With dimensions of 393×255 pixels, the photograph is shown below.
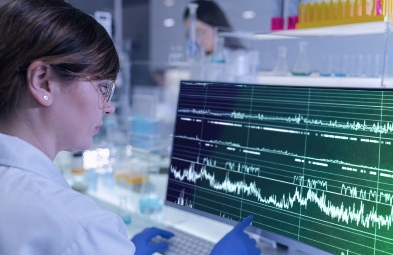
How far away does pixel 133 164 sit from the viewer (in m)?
1.76

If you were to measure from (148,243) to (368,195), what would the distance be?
0.61m

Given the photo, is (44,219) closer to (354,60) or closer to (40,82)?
(40,82)

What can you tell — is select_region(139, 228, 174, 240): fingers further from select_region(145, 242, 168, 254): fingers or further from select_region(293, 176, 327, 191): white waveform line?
select_region(293, 176, 327, 191): white waveform line

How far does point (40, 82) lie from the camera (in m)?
0.67

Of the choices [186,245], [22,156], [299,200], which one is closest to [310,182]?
[299,200]

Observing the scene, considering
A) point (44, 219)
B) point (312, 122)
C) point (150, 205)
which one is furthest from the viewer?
point (150, 205)

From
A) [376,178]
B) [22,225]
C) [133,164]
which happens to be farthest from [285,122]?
[133,164]

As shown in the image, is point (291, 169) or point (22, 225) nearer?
point (22, 225)

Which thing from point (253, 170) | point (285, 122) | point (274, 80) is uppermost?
point (274, 80)

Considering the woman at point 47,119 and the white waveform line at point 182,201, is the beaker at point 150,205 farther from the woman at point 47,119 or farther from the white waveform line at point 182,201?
the woman at point 47,119

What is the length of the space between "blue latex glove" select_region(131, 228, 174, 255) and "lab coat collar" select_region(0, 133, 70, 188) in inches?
17.5

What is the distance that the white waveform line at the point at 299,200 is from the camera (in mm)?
826

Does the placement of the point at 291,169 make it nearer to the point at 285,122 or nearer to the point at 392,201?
the point at 285,122

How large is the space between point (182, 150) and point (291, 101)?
395 millimetres
